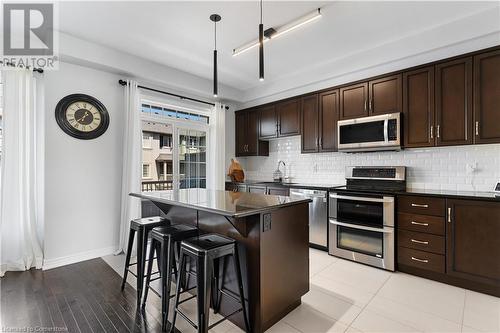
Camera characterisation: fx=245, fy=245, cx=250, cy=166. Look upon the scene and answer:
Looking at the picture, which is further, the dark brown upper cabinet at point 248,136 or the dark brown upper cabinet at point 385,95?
the dark brown upper cabinet at point 248,136

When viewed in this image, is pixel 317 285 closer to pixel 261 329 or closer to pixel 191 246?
pixel 261 329

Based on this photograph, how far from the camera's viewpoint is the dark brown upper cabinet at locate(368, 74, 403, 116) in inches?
130

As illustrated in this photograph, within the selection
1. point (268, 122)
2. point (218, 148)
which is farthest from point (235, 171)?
point (268, 122)

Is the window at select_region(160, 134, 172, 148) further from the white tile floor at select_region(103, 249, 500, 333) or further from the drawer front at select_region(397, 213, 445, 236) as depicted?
the drawer front at select_region(397, 213, 445, 236)

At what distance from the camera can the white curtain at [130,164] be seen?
3.73 meters

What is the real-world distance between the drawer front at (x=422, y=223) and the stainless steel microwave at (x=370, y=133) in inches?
37.1

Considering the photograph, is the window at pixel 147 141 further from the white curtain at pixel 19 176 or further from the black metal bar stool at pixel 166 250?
the black metal bar stool at pixel 166 250

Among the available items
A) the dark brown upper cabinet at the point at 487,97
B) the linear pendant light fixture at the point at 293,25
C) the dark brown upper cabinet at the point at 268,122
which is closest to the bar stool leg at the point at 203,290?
the linear pendant light fixture at the point at 293,25

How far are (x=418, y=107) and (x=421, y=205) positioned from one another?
1.25 m

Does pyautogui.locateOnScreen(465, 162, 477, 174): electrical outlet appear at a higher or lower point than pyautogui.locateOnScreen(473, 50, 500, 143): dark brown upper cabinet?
lower

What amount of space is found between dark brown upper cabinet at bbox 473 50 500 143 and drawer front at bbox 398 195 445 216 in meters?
0.81

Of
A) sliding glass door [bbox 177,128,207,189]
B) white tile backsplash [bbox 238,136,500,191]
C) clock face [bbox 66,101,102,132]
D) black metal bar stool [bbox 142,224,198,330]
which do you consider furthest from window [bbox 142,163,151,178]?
white tile backsplash [bbox 238,136,500,191]

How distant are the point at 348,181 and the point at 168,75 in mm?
3460

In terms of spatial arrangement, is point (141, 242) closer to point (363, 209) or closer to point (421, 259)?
point (363, 209)
